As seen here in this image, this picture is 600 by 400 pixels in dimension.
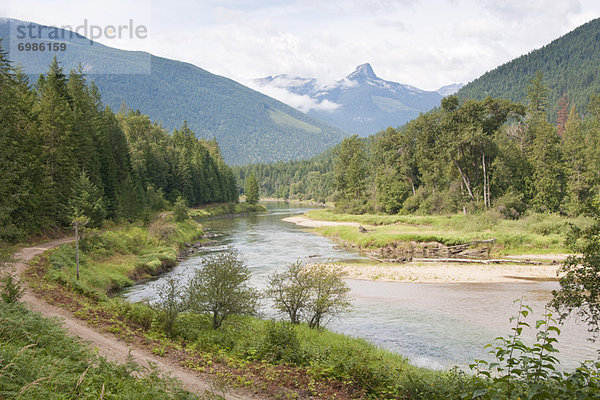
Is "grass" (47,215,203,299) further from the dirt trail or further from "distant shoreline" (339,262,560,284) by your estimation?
"distant shoreline" (339,262,560,284)

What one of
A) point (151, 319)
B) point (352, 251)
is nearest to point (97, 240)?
point (151, 319)

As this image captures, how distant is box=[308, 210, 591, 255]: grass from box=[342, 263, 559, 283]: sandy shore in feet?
19.9

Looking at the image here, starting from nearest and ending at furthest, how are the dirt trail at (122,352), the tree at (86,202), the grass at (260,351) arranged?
the dirt trail at (122,352) < the grass at (260,351) < the tree at (86,202)

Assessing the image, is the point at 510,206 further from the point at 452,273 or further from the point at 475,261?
the point at 452,273

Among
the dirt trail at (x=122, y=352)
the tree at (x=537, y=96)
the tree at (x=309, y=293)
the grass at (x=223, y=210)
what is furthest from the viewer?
the grass at (x=223, y=210)

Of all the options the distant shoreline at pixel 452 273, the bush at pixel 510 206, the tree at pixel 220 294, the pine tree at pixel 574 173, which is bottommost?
the distant shoreline at pixel 452 273

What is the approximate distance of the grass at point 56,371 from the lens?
649 cm

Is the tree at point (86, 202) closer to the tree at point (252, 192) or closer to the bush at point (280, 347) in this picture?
the bush at point (280, 347)

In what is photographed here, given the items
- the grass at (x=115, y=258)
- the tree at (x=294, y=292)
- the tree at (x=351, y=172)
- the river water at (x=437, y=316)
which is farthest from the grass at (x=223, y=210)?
the tree at (x=294, y=292)

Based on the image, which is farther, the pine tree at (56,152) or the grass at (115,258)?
the pine tree at (56,152)

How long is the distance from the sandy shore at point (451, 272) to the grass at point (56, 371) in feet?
85.8

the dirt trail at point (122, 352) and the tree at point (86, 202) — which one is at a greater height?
the tree at point (86, 202)

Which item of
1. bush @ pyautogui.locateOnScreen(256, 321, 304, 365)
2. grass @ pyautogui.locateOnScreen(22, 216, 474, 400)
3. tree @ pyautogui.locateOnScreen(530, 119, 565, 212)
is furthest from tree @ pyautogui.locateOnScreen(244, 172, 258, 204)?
bush @ pyautogui.locateOnScreen(256, 321, 304, 365)

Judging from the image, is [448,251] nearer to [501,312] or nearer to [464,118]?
[501,312]
